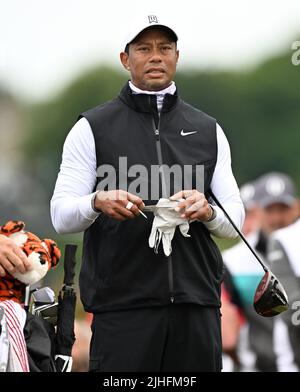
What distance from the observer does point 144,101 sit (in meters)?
4.97

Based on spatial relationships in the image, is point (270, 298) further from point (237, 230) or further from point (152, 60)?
point (152, 60)

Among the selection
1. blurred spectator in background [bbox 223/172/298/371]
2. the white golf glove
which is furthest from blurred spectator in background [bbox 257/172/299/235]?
the white golf glove

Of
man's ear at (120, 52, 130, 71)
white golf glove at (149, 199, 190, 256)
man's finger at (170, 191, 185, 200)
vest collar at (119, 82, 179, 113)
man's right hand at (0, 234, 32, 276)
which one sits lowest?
man's right hand at (0, 234, 32, 276)

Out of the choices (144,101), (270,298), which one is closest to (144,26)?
(144,101)

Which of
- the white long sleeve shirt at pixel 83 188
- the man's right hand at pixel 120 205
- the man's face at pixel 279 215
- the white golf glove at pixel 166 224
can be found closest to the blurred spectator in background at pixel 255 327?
the man's face at pixel 279 215

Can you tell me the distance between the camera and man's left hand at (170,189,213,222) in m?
4.65

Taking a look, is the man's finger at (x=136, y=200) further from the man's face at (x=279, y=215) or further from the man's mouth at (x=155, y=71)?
the man's face at (x=279, y=215)

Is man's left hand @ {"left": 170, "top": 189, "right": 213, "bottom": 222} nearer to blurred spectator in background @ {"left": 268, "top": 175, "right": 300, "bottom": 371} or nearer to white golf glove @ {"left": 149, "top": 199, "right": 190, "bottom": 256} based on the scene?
white golf glove @ {"left": 149, "top": 199, "right": 190, "bottom": 256}

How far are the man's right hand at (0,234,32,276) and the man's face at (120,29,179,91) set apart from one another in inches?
31.4

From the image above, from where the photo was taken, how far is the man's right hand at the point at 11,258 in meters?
4.81

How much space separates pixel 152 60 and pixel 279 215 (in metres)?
4.50
